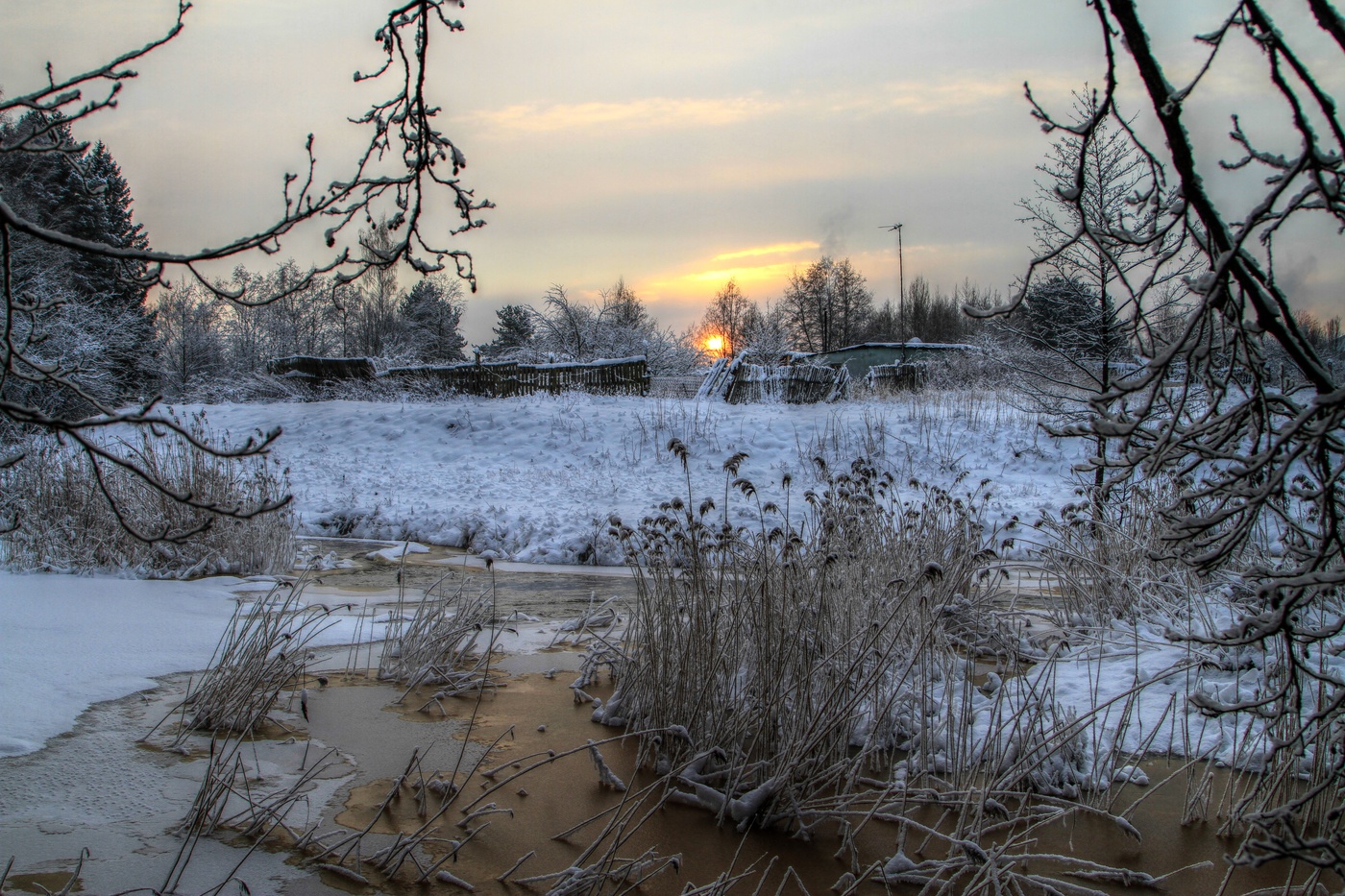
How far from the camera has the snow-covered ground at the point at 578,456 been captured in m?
10.1

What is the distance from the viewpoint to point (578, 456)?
45.3 ft

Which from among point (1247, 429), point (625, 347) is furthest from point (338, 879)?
point (625, 347)

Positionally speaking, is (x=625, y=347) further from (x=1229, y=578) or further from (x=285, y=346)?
(x=1229, y=578)

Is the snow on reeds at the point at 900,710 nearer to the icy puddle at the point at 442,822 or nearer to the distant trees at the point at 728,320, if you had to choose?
the icy puddle at the point at 442,822

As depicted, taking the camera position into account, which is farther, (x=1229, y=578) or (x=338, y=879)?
(x=1229, y=578)

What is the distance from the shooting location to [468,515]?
10.0m

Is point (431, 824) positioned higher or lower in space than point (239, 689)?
lower

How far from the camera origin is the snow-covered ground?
10.1 m

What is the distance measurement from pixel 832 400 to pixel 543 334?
20.7m

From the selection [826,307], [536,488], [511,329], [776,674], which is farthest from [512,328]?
[776,674]

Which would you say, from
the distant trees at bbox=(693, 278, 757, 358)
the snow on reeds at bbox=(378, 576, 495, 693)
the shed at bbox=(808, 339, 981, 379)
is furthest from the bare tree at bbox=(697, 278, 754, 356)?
the snow on reeds at bbox=(378, 576, 495, 693)

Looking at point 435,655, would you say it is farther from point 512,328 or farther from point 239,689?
point 512,328

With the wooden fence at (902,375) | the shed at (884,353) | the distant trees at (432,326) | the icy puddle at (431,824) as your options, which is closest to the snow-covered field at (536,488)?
the icy puddle at (431,824)

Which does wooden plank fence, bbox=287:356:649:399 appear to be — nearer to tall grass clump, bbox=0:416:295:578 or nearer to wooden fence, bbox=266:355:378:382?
wooden fence, bbox=266:355:378:382
